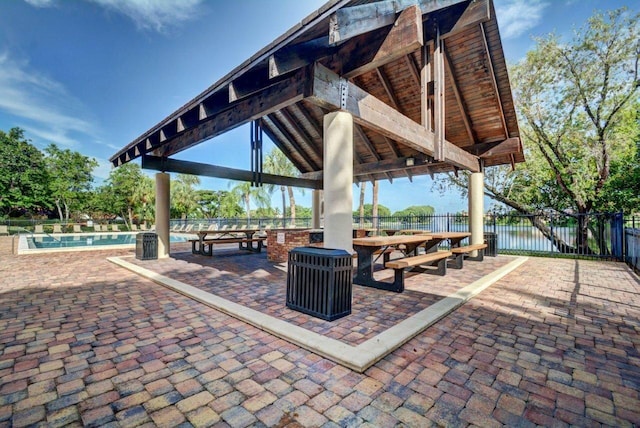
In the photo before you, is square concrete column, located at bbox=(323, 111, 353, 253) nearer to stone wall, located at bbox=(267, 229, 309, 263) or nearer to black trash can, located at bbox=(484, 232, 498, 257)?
stone wall, located at bbox=(267, 229, 309, 263)

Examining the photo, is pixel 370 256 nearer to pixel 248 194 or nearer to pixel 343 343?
pixel 343 343

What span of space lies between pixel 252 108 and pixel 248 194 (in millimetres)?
40008

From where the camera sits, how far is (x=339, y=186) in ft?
13.6

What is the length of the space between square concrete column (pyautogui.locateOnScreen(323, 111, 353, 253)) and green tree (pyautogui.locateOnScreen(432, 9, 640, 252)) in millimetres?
11916

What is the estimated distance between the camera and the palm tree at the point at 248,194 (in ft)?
137


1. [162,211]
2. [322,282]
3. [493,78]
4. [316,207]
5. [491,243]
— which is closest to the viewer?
[322,282]

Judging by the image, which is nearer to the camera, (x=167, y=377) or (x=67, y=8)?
(x=167, y=377)

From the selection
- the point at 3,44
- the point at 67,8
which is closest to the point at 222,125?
the point at 67,8

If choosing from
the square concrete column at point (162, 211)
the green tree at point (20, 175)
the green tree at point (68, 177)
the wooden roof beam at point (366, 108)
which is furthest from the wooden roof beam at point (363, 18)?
the green tree at point (68, 177)

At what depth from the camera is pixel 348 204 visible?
4.19 meters

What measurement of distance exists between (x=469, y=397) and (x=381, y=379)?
0.63 meters

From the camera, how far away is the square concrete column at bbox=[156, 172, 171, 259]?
338 inches

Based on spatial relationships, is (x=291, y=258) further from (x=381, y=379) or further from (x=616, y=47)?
(x=616, y=47)

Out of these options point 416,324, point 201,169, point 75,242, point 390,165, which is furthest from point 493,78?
point 75,242
